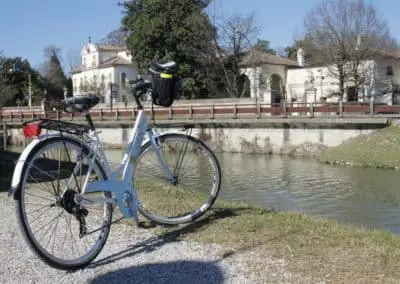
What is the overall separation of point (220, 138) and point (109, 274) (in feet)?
105

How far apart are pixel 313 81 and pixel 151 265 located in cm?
4507

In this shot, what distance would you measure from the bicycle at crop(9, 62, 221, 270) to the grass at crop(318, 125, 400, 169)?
66.4 ft

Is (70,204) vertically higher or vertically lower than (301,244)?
higher

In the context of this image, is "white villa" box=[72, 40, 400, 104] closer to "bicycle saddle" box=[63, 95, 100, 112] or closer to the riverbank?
the riverbank

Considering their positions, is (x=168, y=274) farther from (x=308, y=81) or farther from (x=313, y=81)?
(x=308, y=81)

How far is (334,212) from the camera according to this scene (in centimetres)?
1318

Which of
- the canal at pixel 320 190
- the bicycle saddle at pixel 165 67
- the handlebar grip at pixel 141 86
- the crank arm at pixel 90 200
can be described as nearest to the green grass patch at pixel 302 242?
the crank arm at pixel 90 200

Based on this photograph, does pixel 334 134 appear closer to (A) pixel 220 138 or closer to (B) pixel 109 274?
(A) pixel 220 138

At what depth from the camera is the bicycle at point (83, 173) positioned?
374 cm

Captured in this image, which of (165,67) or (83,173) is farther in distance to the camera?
(165,67)

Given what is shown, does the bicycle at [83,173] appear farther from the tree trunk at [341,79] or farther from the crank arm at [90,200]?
the tree trunk at [341,79]

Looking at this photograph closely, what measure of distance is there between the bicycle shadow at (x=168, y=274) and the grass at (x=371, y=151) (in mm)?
20908

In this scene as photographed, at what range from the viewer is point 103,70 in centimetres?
6862

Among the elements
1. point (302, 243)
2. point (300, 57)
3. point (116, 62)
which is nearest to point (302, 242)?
point (302, 243)
